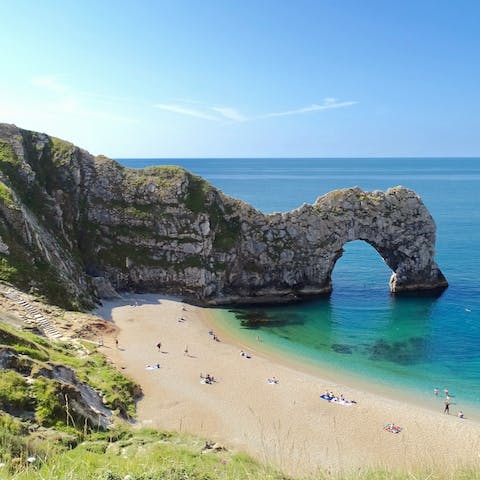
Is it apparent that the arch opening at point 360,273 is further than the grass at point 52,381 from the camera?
Yes

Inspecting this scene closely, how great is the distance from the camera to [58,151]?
68.4m

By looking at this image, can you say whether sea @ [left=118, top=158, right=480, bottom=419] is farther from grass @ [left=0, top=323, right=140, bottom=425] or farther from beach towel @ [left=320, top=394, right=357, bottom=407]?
grass @ [left=0, top=323, right=140, bottom=425]

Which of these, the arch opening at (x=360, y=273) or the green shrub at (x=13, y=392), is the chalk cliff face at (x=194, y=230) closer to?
the arch opening at (x=360, y=273)

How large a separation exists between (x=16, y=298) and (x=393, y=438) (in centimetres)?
3477

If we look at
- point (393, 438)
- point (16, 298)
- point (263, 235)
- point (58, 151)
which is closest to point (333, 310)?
point (263, 235)

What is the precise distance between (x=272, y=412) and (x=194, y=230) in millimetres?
36194

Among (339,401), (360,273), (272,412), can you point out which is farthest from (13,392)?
(360,273)

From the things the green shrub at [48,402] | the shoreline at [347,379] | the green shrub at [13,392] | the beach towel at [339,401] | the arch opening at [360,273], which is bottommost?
the shoreline at [347,379]

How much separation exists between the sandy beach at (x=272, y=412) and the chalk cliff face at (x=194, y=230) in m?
17.0

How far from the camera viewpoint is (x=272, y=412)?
3409 centimetres

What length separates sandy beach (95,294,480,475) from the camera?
2884cm

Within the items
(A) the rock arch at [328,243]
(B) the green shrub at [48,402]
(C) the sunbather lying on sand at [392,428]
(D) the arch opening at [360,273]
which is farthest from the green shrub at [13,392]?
(D) the arch opening at [360,273]

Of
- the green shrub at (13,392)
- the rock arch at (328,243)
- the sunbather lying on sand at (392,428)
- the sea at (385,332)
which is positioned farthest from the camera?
the rock arch at (328,243)

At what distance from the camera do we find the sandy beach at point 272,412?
28844 millimetres
